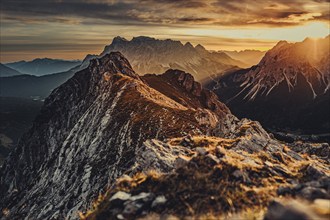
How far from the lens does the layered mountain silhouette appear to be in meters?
22.2

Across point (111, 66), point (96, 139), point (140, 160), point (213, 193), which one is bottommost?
point (96, 139)

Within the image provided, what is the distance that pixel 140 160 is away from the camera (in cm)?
3916

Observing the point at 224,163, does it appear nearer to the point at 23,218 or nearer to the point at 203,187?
the point at 203,187

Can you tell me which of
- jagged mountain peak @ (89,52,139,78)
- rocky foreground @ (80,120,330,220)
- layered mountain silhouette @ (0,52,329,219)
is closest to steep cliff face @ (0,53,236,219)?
layered mountain silhouette @ (0,52,329,219)

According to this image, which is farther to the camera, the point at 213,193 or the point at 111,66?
the point at 111,66

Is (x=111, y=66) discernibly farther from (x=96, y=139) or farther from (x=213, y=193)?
(x=213, y=193)

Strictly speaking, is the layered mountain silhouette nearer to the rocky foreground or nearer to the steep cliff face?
the rocky foreground

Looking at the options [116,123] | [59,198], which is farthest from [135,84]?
[59,198]

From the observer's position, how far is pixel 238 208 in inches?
810

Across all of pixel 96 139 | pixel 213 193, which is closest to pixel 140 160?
pixel 213 193

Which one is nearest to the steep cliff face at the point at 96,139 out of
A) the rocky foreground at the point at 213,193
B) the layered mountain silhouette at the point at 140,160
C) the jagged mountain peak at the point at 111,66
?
the layered mountain silhouette at the point at 140,160

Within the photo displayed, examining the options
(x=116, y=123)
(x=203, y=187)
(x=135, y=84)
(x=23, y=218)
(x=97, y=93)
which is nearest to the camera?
(x=203, y=187)

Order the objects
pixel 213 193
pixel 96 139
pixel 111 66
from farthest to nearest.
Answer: pixel 111 66
pixel 96 139
pixel 213 193

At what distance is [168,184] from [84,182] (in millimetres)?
64142
